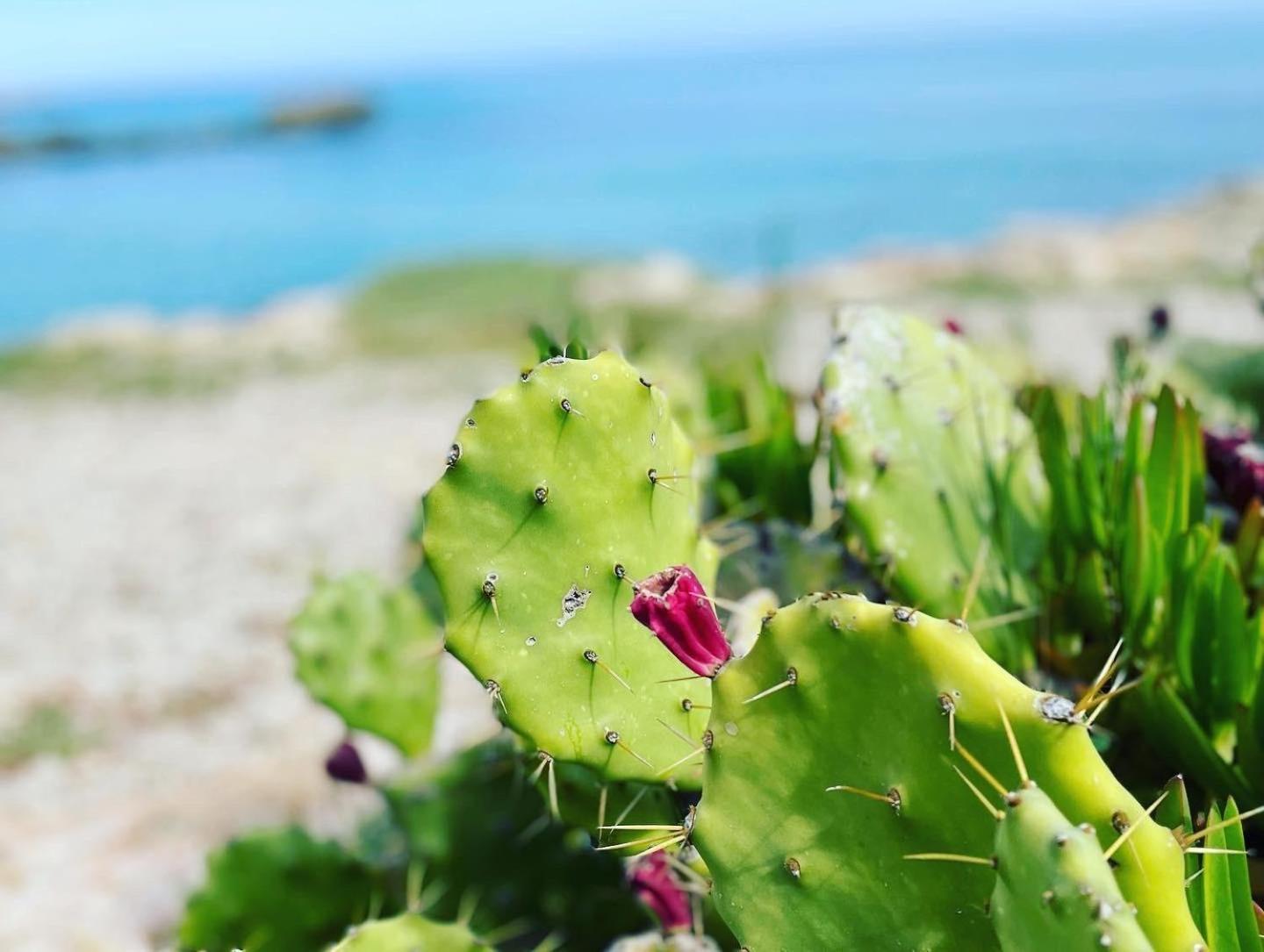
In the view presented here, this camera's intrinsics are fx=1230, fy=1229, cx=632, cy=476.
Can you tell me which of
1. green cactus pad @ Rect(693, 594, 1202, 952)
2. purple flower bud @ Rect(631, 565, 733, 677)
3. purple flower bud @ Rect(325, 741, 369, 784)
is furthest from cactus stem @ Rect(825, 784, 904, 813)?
purple flower bud @ Rect(325, 741, 369, 784)

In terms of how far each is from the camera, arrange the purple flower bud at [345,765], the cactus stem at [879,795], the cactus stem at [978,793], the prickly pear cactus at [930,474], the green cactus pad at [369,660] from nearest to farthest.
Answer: the cactus stem at [978,793]
the cactus stem at [879,795]
the prickly pear cactus at [930,474]
the purple flower bud at [345,765]
the green cactus pad at [369,660]

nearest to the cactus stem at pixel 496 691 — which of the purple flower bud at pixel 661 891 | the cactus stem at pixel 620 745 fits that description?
the cactus stem at pixel 620 745

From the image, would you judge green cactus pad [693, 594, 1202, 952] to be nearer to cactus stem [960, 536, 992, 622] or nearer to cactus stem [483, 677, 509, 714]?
cactus stem [483, 677, 509, 714]

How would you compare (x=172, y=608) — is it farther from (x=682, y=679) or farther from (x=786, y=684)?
(x=786, y=684)

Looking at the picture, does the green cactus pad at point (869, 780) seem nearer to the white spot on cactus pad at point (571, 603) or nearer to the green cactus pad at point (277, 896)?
the white spot on cactus pad at point (571, 603)

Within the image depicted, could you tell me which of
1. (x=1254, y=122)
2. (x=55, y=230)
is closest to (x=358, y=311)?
(x=55, y=230)

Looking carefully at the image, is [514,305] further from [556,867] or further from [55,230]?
[55,230]

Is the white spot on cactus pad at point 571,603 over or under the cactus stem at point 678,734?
over
